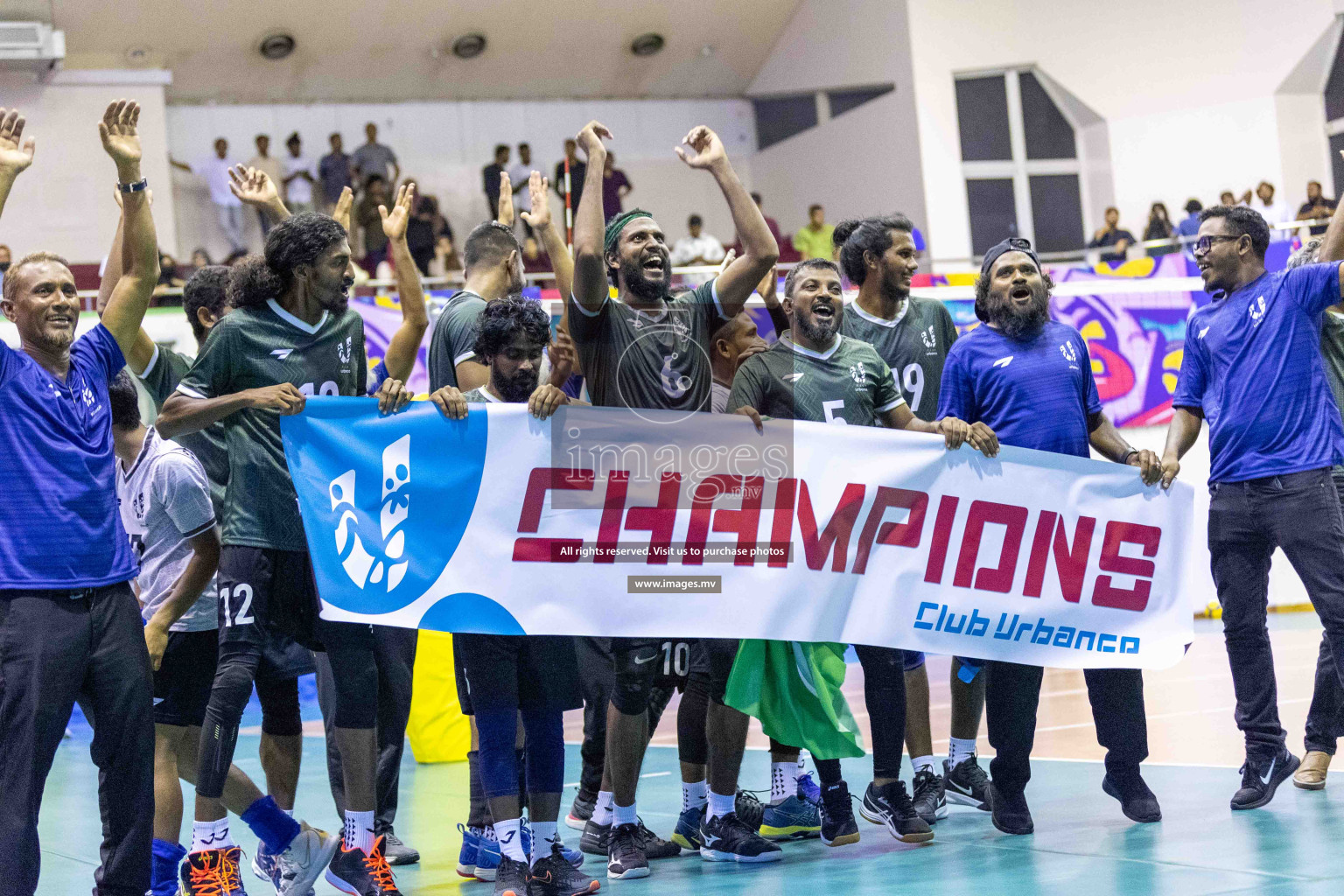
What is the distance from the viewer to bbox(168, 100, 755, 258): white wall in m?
23.1

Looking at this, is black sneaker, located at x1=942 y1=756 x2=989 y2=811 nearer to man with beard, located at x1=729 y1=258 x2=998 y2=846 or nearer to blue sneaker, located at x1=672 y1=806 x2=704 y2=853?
man with beard, located at x1=729 y1=258 x2=998 y2=846

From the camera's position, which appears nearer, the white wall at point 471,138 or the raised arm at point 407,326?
the raised arm at point 407,326

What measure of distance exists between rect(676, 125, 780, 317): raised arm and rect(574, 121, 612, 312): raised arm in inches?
12.7

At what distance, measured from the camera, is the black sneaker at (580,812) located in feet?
21.0

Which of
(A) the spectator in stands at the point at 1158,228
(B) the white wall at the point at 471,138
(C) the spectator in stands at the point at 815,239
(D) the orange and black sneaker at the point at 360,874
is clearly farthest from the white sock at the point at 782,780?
(A) the spectator in stands at the point at 1158,228

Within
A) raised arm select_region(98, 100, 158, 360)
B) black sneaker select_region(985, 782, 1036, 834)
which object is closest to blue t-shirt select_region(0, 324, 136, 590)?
raised arm select_region(98, 100, 158, 360)

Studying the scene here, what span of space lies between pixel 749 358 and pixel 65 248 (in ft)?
60.0

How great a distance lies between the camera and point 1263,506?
586 cm

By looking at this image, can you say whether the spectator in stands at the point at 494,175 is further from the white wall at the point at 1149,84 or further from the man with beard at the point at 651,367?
the man with beard at the point at 651,367

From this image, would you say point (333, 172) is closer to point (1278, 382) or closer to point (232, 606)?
point (232, 606)

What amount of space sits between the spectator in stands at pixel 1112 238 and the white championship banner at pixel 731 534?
15858mm

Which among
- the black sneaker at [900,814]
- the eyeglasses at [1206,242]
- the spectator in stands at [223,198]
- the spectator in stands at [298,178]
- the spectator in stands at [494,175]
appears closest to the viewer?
the black sneaker at [900,814]

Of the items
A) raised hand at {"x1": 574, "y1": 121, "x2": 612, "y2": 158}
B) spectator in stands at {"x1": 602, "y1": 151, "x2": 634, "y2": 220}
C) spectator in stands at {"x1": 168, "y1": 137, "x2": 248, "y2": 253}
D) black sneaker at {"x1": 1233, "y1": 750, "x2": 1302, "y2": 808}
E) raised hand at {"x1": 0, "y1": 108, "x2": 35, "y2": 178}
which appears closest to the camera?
raised hand at {"x1": 0, "y1": 108, "x2": 35, "y2": 178}

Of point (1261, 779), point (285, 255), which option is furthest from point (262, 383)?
point (1261, 779)
